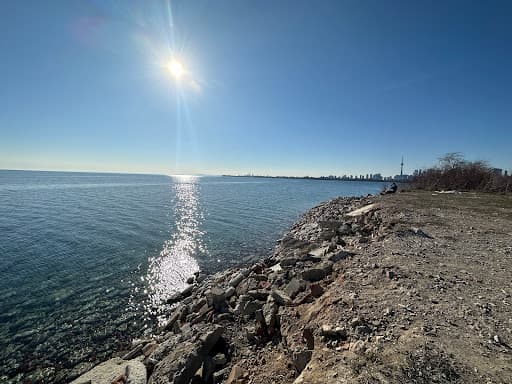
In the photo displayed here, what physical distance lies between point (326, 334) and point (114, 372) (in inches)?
218

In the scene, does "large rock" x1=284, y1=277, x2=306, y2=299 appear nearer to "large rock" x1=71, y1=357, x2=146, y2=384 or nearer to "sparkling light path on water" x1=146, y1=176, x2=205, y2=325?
"large rock" x1=71, y1=357, x2=146, y2=384

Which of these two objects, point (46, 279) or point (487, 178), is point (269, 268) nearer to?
point (46, 279)

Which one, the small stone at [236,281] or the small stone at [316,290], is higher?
the small stone at [316,290]

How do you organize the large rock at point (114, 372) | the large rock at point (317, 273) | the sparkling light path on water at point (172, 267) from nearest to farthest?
the large rock at point (114, 372), the large rock at point (317, 273), the sparkling light path on water at point (172, 267)

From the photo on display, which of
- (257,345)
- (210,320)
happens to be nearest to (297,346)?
(257,345)

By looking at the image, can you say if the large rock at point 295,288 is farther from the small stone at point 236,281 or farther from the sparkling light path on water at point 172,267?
the sparkling light path on water at point 172,267

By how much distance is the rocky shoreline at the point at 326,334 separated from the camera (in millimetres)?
3627

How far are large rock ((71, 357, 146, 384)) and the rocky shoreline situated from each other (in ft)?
0.09

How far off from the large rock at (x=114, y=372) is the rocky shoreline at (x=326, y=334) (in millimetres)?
28

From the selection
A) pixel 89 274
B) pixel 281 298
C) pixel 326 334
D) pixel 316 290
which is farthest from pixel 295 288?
pixel 89 274

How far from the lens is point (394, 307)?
5023 mm

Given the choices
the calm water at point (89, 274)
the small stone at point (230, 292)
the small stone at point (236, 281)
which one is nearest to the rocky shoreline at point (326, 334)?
the small stone at point (230, 292)

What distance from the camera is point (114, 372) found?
20.5 feet

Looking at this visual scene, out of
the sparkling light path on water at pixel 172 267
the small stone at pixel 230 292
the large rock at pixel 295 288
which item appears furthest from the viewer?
the sparkling light path on water at pixel 172 267
